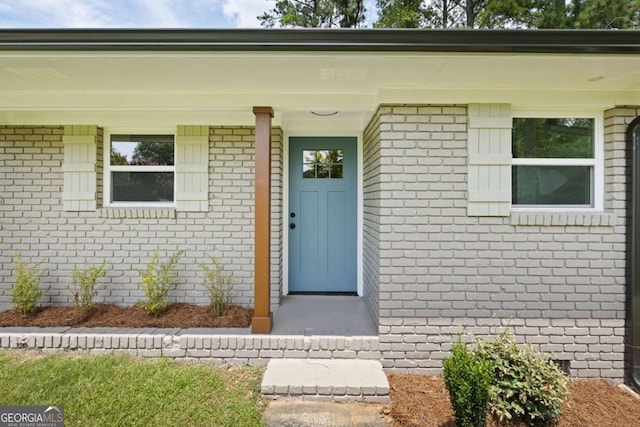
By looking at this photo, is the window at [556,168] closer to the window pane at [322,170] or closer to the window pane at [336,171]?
the window pane at [336,171]

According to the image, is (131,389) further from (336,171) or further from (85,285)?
(336,171)

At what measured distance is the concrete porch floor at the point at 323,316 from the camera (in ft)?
10.6

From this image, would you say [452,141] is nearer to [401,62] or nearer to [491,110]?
[491,110]

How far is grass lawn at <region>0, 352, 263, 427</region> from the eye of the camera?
7.78 feet

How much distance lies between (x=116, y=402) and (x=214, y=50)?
2.63m

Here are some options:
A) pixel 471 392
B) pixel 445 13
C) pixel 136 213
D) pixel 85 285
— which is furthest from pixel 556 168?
pixel 445 13

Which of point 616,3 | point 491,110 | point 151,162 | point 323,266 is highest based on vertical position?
point 616,3

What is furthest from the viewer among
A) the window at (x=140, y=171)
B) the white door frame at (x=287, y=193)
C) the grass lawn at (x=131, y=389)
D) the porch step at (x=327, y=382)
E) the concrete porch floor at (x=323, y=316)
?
the white door frame at (x=287, y=193)

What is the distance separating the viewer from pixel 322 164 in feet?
14.7

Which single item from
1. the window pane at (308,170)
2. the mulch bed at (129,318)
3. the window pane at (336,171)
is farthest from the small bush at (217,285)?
the window pane at (336,171)

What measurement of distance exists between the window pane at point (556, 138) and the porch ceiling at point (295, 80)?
0.21 metres

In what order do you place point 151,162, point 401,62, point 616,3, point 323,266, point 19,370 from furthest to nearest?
point 616,3 < point 323,266 < point 151,162 < point 19,370 < point 401,62

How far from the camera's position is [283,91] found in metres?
3.21

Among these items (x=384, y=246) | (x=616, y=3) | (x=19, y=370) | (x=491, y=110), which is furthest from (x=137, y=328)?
(x=616, y=3)
